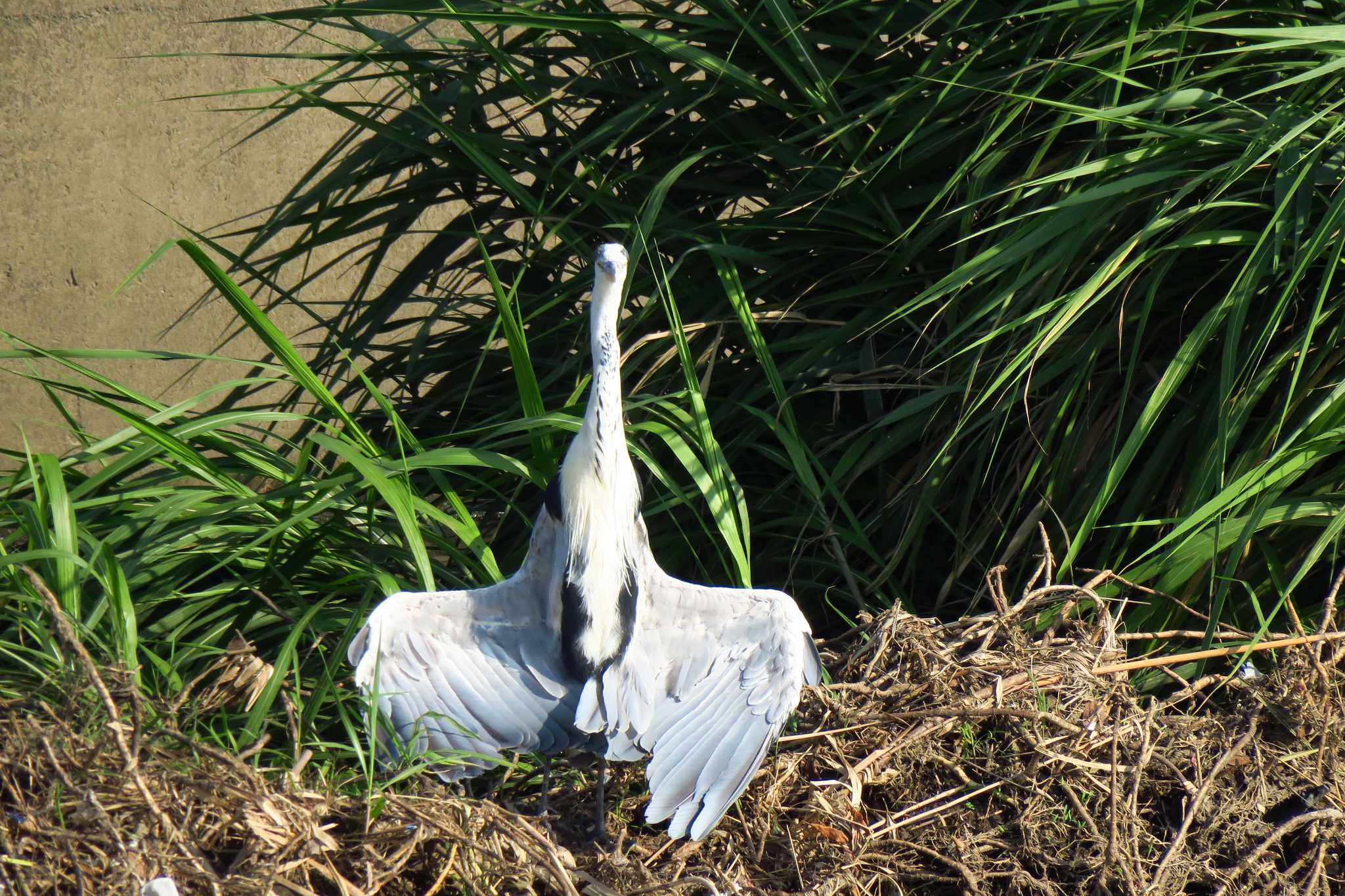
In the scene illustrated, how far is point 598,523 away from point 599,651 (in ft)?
0.72

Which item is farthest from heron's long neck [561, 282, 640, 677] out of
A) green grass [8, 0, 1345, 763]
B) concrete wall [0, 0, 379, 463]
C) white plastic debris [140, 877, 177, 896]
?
concrete wall [0, 0, 379, 463]

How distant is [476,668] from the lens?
7.12ft

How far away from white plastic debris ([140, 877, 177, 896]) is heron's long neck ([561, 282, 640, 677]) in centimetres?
81

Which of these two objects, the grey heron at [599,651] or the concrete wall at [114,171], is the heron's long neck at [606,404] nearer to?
the grey heron at [599,651]

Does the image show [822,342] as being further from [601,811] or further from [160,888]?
[160,888]

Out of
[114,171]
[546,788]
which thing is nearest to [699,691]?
[546,788]

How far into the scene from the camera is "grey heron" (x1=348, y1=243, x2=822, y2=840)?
6.72ft

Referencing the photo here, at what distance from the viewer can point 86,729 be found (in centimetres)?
165

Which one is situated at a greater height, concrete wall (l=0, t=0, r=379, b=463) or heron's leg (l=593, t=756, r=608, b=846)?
concrete wall (l=0, t=0, r=379, b=463)

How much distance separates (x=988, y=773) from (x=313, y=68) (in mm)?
3428

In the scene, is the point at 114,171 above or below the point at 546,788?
above

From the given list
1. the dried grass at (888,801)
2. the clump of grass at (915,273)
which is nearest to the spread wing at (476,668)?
the dried grass at (888,801)

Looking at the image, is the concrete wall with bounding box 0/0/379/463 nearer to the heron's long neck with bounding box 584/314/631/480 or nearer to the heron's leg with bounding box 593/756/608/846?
the heron's long neck with bounding box 584/314/631/480

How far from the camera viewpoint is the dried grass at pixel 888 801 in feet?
5.17
